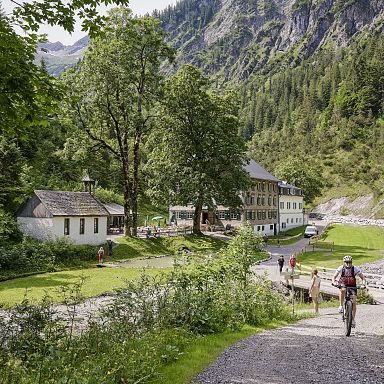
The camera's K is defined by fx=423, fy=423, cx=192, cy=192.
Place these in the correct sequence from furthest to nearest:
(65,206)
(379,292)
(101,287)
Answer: (65,206) → (379,292) → (101,287)

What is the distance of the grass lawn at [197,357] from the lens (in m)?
7.93

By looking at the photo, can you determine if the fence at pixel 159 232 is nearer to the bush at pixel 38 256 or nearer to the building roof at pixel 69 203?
the building roof at pixel 69 203

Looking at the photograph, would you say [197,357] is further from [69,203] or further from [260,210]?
[260,210]

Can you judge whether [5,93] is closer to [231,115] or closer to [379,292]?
[379,292]

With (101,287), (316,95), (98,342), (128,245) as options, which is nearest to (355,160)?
(316,95)

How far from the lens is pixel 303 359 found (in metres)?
9.38

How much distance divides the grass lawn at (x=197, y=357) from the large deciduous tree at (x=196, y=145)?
109 feet

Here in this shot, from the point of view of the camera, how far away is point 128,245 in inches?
1612

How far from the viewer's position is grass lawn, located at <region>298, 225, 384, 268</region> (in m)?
40.3

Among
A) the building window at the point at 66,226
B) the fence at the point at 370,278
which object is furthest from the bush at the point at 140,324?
the building window at the point at 66,226

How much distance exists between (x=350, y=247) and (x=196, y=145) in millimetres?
22834

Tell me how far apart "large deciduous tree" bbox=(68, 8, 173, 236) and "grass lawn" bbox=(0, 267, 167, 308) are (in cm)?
1404

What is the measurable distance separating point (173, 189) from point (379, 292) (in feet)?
83.1

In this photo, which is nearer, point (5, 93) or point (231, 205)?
point (5, 93)
